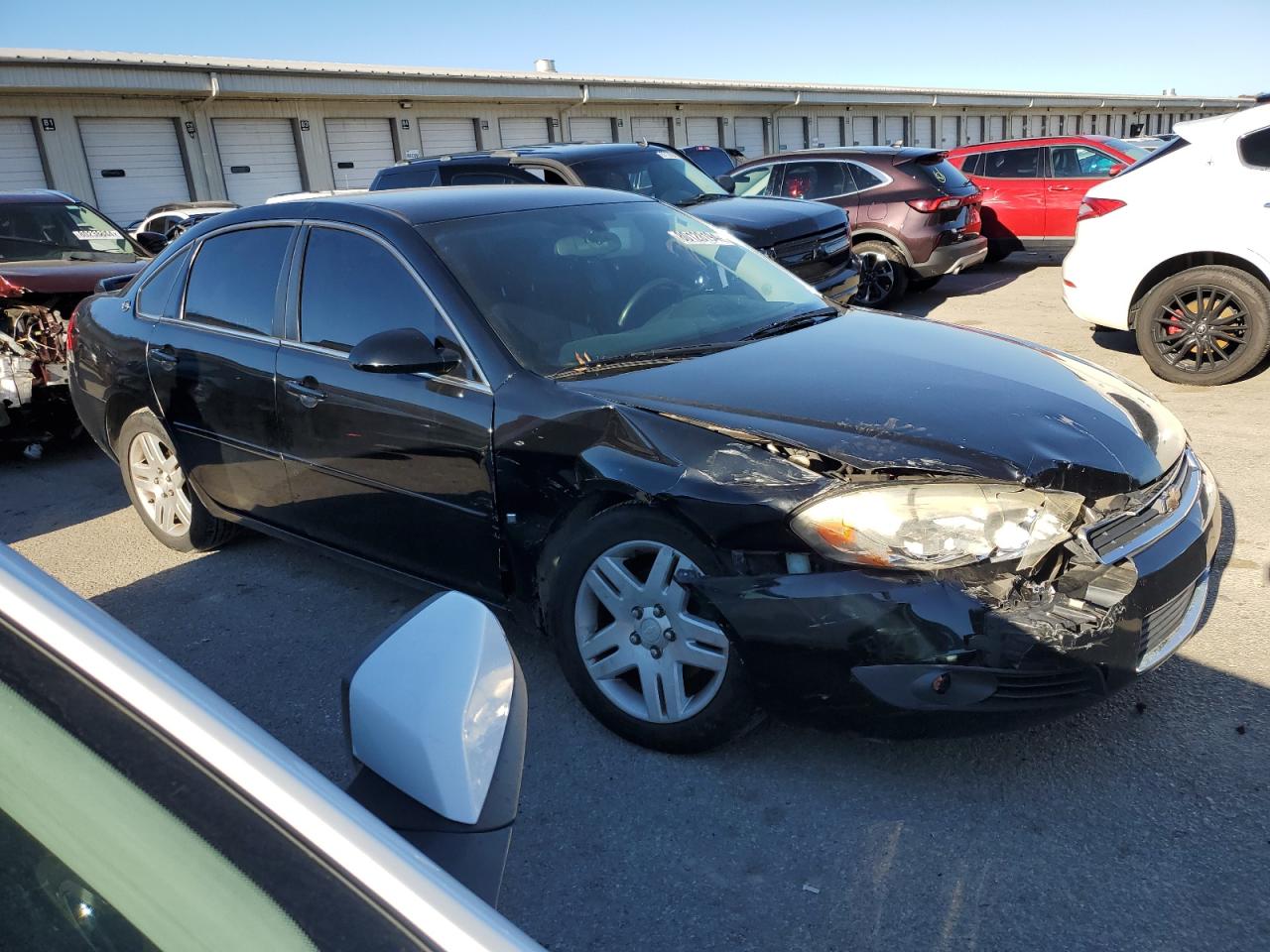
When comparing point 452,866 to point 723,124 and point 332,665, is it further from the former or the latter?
point 723,124

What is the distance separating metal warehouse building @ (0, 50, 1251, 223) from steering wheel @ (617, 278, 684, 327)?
49.7ft

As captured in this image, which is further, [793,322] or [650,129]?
[650,129]

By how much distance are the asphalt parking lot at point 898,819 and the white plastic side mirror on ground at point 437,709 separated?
4.13ft

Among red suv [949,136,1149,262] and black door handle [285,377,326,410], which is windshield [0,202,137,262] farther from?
red suv [949,136,1149,262]

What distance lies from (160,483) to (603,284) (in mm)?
2686

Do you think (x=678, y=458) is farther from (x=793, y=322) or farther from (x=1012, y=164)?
(x=1012, y=164)

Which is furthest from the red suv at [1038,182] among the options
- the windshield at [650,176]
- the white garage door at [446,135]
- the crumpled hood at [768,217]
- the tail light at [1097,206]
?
the white garage door at [446,135]

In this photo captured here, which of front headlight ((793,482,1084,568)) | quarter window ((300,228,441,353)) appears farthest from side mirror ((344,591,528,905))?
quarter window ((300,228,441,353))

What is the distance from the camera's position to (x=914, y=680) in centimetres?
247

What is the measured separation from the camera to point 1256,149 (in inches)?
246

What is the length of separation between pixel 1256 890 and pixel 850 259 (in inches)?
273

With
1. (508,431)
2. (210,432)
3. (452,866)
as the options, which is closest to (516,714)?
(452,866)

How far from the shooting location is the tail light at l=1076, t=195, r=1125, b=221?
A: 683 cm

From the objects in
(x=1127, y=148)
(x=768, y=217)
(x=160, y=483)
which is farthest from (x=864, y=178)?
(x=160, y=483)
